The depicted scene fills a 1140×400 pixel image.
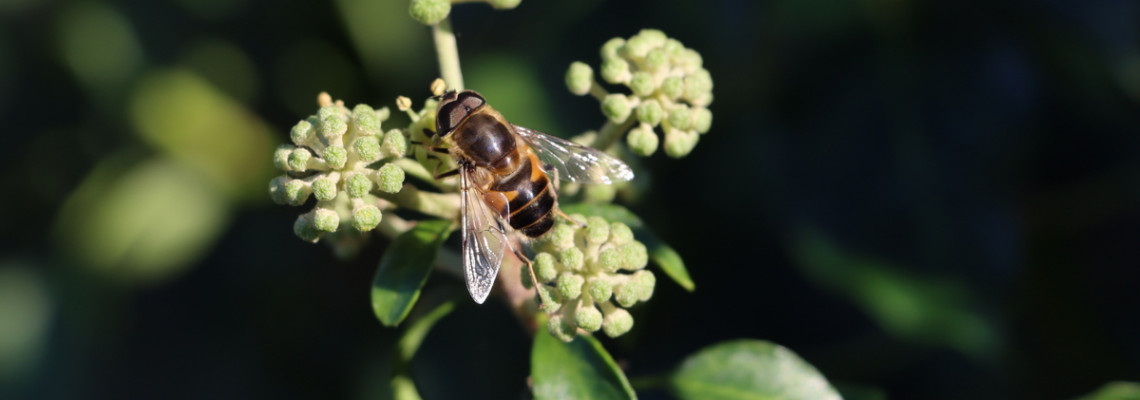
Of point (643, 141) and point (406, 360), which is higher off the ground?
point (643, 141)

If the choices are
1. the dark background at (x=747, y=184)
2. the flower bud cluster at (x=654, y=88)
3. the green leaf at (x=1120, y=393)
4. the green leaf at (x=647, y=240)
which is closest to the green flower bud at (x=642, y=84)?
the flower bud cluster at (x=654, y=88)

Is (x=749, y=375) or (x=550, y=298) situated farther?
(x=749, y=375)

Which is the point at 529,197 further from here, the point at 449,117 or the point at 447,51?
the point at 447,51

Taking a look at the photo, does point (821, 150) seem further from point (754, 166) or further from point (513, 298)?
point (513, 298)

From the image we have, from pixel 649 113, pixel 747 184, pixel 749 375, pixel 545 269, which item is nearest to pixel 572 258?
pixel 545 269

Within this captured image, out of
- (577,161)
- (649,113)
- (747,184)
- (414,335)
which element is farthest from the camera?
(747,184)

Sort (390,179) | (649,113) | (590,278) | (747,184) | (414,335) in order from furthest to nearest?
(747,184)
(414,335)
(649,113)
(590,278)
(390,179)
